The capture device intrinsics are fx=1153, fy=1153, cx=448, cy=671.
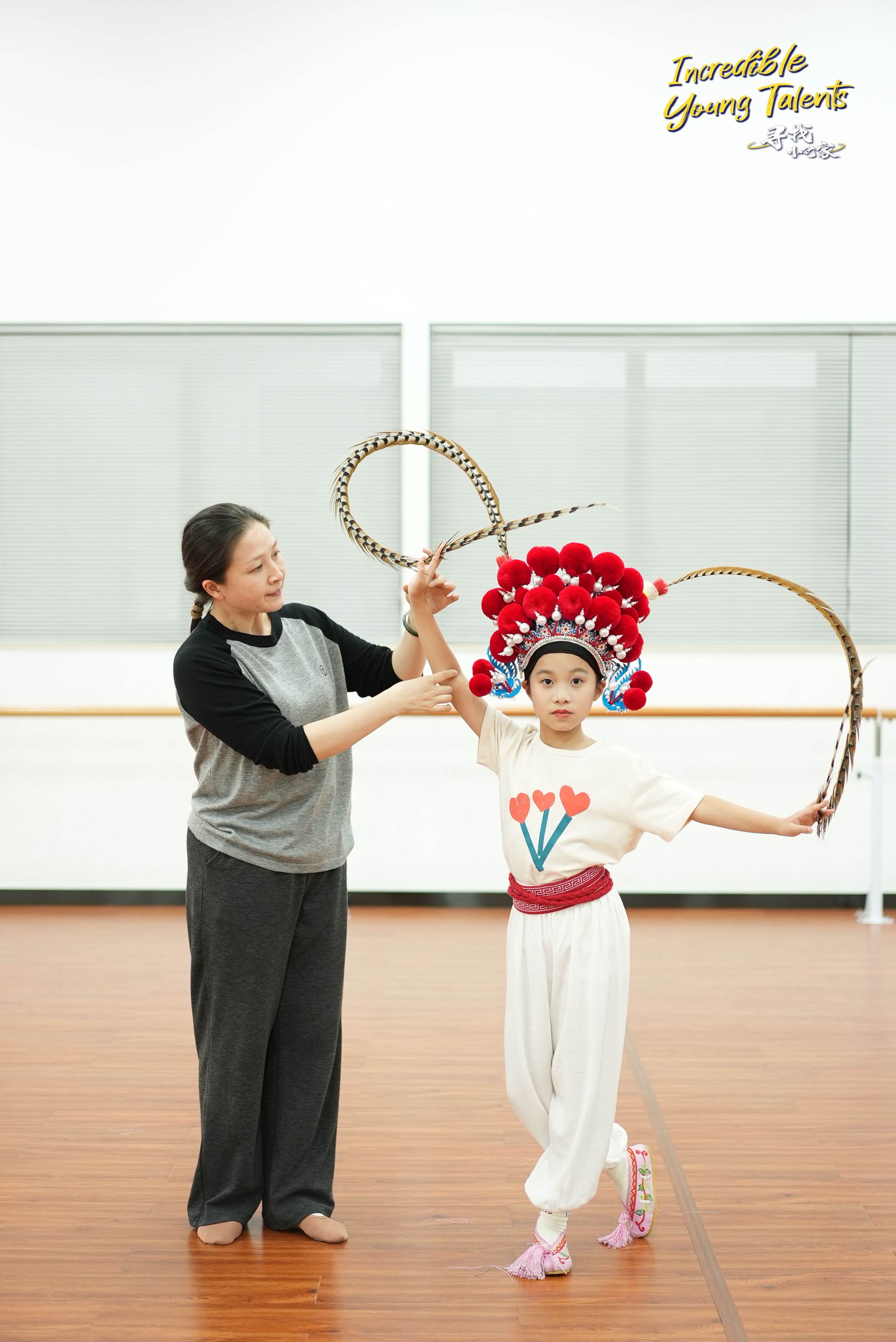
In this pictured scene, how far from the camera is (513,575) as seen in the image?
2.11 meters

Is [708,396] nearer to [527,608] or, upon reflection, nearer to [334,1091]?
[527,608]

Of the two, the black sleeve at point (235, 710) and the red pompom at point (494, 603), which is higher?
the red pompom at point (494, 603)

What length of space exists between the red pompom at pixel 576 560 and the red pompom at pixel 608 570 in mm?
14

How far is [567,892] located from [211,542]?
91cm

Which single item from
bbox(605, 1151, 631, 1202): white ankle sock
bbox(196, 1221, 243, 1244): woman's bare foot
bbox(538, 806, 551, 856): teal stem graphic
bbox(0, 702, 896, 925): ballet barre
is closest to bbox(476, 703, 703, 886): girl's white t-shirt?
bbox(538, 806, 551, 856): teal stem graphic

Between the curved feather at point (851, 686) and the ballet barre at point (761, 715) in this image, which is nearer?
the curved feather at point (851, 686)

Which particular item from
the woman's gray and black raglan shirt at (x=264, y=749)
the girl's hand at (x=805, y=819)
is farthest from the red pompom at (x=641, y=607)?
the woman's gray and black raglan shirt at (x=264, y=749)

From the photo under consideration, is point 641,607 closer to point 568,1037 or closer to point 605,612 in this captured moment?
point 605,612

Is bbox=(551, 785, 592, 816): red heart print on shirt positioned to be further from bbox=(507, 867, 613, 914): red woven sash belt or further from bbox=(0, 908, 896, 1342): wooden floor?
bbox=(0, 908, 896, 1342): wooden floor

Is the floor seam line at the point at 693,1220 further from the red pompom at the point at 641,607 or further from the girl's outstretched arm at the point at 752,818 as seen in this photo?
the red pompom at the point at 641,607

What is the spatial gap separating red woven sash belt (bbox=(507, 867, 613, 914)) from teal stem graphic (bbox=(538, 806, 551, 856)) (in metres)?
0.06

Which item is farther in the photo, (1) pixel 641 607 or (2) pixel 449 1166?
(2) pixel 449 1166

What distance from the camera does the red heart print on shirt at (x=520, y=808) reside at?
2086mm

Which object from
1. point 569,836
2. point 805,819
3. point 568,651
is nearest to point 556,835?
point 569,836
